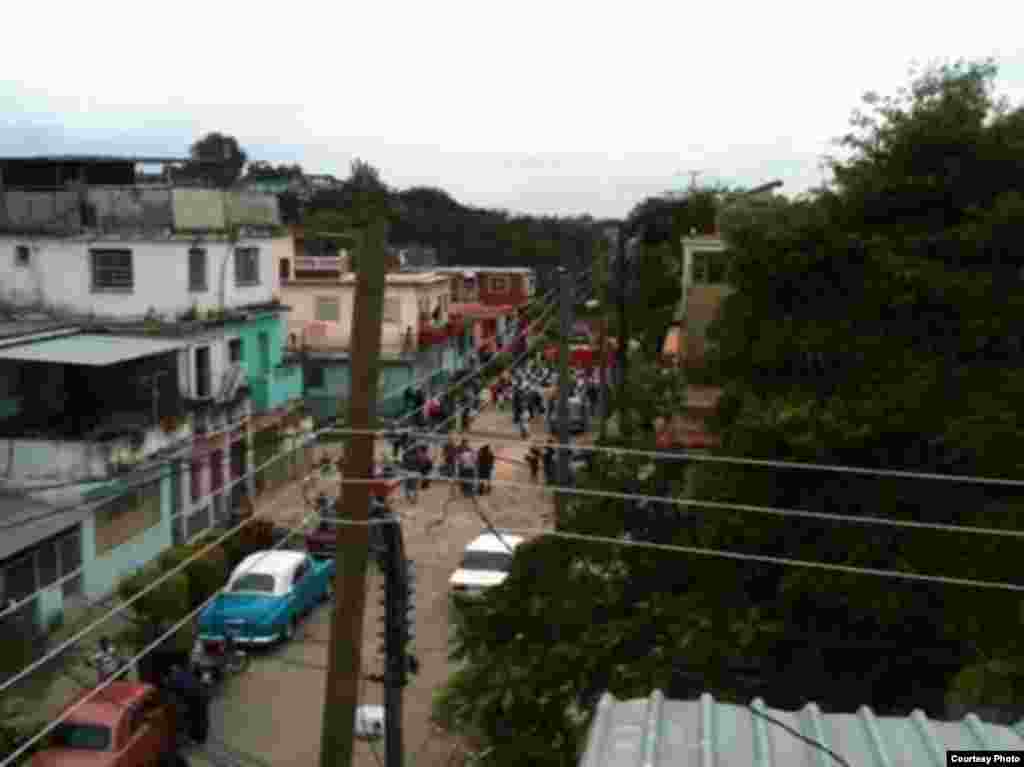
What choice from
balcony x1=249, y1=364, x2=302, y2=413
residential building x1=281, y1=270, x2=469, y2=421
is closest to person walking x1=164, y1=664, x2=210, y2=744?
balcony x1=249, y1=364, x2=302, y2=413

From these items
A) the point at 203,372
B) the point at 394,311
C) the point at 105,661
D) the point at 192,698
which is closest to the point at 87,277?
the point at 203,372

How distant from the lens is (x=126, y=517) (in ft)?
61.6

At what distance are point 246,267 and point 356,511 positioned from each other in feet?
62.9

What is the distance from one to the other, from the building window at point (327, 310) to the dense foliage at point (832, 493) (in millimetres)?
24673

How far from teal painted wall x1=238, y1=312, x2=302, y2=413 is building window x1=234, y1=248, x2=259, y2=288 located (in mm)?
737

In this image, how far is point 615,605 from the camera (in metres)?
10.4

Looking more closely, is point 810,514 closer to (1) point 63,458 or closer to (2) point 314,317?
(1) point 63,458

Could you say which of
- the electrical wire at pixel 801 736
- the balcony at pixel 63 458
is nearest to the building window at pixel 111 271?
the balcony at pixel 63 458

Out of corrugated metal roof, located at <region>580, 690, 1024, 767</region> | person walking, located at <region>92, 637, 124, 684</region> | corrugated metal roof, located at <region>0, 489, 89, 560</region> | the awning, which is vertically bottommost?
person walking, located at <region>92, 637, 124, 684</region>

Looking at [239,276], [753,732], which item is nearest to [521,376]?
[239,276]

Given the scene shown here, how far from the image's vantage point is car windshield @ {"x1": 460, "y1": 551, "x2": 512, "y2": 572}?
19.0 metres

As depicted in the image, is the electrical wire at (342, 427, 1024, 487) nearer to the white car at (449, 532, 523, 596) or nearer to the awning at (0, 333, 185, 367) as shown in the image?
the awning at (0, 333, 185, 367)

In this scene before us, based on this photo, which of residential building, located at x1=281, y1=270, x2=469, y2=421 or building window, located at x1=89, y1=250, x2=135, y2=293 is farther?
residential building, located at x1=281, y1=270, x2=469, y2=421

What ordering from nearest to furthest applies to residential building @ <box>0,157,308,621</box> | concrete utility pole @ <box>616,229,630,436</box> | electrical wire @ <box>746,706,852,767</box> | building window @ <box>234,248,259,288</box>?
1. electrical wire @ <box>746,706,852,767</box>
2. concrete utility pole @ <box>616,229,630,436</box>
3. residential building @ <box>0,157,308,621</box>
4. building window @ <box>234,248,259,288</box>
